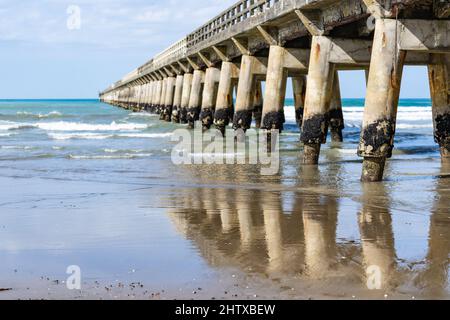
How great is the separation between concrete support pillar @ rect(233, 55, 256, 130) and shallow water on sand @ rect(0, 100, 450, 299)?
8.06 m

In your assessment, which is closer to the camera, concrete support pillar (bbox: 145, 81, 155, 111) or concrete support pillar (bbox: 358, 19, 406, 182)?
concrete support pillar (bbox: 358, 19, 406, 182)

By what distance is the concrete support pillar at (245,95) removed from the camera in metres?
22.5

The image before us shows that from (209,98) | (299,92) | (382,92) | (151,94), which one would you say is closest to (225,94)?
(299,92)

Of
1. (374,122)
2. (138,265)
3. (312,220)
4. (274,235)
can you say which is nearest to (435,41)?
(374,122)

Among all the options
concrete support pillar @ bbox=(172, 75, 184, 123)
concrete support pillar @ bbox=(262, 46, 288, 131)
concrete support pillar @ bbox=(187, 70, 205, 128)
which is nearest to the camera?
concrete support pillar @ bbox=(262, 46, 288, 131)

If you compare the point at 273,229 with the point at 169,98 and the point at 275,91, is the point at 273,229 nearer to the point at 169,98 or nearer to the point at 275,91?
the point at 275,91

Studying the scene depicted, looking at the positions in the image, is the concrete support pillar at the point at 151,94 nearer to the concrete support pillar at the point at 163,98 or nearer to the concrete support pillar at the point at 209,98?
the concrete support pillar at the point at 163,98

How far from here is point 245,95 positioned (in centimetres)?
2255

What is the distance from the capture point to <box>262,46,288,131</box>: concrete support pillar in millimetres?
18562

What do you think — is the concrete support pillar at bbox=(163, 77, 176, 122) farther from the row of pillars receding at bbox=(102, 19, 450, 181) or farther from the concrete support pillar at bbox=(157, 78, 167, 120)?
the row of pillars receding at bbox=(102, 19, 450, 181)

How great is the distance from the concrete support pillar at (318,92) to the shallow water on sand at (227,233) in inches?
30.2

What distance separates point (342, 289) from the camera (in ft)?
18.0

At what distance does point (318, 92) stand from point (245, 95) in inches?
306

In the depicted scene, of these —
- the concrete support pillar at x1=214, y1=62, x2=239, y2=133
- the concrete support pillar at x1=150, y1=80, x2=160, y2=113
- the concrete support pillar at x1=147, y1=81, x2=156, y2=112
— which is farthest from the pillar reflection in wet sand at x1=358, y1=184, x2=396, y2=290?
the concrete support pillar at x1=147, y1=81, x2=156, y2=112
